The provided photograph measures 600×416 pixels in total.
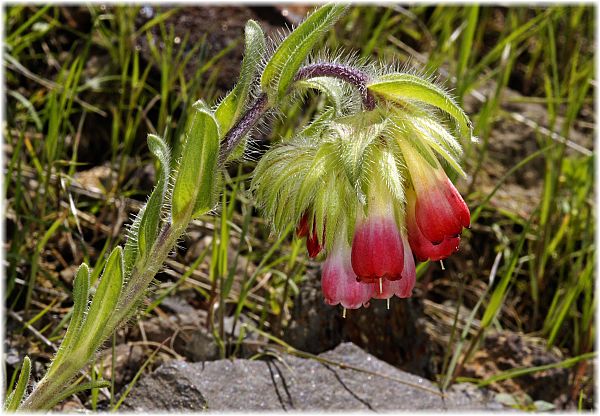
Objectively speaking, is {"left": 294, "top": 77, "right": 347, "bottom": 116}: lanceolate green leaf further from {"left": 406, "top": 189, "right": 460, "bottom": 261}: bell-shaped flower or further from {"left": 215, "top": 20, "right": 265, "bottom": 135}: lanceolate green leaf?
{"left": 406, "top": 189, "right": 460, "bottom": 261}: bell-shaped flower

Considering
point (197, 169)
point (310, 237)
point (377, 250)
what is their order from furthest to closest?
point (310, 237), point (197, 169), point (377, 250)

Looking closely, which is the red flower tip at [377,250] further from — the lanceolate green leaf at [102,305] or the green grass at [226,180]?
the green grass at [226,180]

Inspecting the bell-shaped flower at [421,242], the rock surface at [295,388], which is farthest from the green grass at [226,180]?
the bell-shaped flower at [421,242]

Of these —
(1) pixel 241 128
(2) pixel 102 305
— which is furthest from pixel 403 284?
(2) pixel 102 305

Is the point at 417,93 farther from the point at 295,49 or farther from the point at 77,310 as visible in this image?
the point at 77,310

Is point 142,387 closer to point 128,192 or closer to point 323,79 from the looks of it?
point 128,192

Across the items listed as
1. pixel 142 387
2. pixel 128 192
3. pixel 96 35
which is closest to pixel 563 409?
pixel 142 387
